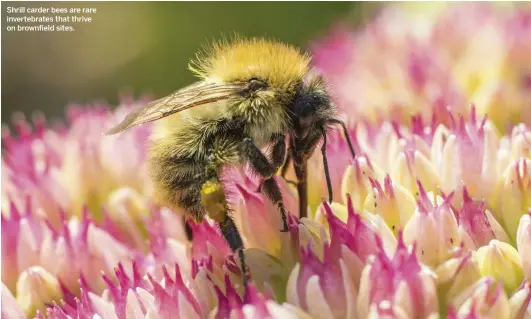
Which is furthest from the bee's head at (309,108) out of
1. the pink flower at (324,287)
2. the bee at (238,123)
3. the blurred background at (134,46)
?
the blurred background at (134,46)

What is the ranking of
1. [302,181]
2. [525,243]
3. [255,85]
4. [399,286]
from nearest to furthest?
[399,286]
[525,243]
[255,85]
[302,181]

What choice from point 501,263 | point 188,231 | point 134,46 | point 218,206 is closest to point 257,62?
point 218,206

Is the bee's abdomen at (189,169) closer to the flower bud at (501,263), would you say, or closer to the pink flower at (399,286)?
the pink flower at (399,286)

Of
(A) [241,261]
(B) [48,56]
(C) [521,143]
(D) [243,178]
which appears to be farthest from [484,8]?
(B) [48,56]

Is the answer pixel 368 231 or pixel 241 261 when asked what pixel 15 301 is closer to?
pixel 241 261

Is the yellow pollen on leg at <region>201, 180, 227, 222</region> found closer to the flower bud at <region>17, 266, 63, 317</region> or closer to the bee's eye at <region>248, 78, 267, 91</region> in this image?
the bee's eye at <region>248, 78, 267, 91</region>

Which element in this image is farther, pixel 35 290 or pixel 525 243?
pixel 35 290

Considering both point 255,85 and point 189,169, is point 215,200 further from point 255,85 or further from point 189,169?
point 255,85
